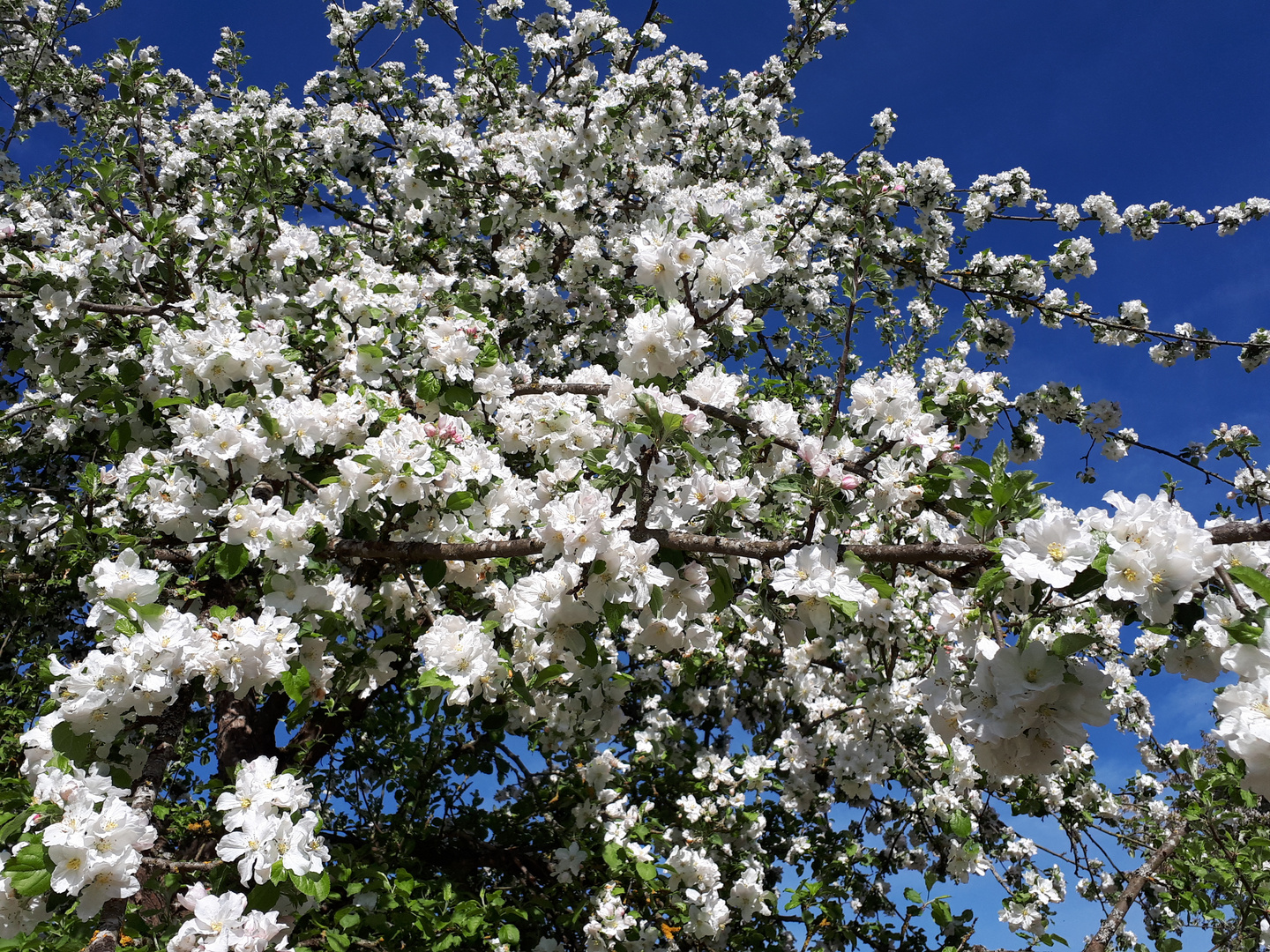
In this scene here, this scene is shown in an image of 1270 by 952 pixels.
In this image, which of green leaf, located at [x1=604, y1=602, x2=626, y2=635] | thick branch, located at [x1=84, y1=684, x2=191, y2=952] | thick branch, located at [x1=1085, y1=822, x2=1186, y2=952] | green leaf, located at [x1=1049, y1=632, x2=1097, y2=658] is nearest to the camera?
green leaf, located at [x1=1049, y1=632, x2=1097, y2=658]

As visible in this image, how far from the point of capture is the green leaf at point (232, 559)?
249 centimetres

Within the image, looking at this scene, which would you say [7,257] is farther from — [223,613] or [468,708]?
[468,708]

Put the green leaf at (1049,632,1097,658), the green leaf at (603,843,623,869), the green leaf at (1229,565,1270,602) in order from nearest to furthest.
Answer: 1. the green leaf at (1229,565,1270,602)
2. the green leaf at (1049,632,1097,658)
3. the green leaf at (603,843,623,869)

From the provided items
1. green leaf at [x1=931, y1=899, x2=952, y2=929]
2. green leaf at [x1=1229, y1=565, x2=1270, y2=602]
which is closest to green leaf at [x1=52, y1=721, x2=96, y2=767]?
green leaf at [x1=1229, y1=565, x2=1270, y2=602]

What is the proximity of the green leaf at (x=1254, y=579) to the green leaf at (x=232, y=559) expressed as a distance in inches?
106

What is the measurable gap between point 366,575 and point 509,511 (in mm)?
827

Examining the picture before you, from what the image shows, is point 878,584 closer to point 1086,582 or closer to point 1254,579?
point 1086,582

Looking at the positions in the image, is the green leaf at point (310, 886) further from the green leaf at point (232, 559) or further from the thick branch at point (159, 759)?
the green leaf at point (232, 559)

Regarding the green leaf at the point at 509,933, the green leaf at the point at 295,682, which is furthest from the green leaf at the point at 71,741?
the green leaf at the point at 509,933

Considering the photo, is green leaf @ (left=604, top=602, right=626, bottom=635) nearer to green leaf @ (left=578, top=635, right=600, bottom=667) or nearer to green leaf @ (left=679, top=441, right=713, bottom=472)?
green leaf @ (left=578, top=635, right=600, bottom=667)

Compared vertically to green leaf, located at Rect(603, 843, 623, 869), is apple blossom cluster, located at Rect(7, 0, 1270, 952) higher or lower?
higher

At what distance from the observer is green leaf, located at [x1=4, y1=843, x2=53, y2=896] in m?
2.04

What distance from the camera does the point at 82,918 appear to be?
7.01 ft

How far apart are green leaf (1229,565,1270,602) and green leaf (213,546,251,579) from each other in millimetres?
2689
